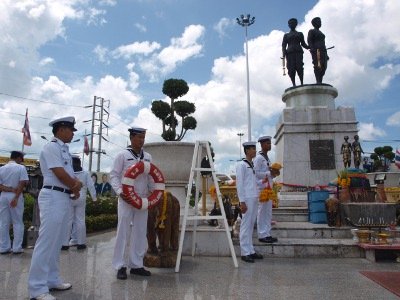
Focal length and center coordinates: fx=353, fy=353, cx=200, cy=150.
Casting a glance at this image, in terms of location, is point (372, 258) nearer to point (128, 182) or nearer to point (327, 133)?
point (128, 182)

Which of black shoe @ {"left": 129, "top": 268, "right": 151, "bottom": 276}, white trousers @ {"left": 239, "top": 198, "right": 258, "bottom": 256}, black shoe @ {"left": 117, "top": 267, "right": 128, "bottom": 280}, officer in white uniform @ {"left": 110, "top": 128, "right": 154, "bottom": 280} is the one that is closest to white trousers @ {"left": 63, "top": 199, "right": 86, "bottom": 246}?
officer in white uniform @ {"left": 110, "top": 128, "right": 154, "bottom": 280}

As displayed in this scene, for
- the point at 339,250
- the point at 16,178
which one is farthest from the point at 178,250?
the point at 16,178

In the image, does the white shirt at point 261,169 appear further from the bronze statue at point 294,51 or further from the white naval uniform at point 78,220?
the bronze statue at point 294,51

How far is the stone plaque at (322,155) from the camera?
9.86 metres

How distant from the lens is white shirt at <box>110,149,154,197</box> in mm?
4441

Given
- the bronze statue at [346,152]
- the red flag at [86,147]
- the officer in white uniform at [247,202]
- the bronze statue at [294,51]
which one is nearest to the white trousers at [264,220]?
the officer in white uniform at [247,202]

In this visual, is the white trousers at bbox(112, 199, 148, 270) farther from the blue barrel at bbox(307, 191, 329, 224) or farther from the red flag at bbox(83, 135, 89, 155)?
the red flag at bbox(83, 135, 89, 155)

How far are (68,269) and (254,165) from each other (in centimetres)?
328

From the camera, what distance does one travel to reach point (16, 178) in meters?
6.02

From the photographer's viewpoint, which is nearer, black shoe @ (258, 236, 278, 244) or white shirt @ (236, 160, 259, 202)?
white shirt @ (236, 160, 259, 202)

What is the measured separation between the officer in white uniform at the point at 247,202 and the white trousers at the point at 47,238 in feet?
8.95

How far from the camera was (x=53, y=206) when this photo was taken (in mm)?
3418

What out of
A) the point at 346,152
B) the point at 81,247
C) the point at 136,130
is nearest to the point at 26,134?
the point at 81,247

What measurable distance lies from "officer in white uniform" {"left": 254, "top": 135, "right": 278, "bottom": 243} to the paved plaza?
58 centimetres
